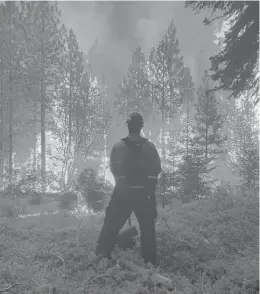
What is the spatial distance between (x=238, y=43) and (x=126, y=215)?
243 inches

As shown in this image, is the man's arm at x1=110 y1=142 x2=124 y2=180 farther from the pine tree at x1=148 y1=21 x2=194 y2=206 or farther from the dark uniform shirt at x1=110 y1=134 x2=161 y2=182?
the pine tree at x1=148 y1=21 x2=194 y2=206

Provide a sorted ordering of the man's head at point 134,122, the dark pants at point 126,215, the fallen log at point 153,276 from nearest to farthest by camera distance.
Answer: the fallen log at point 153,276
the dark pants at point 126,215
the man's head at point 134,122

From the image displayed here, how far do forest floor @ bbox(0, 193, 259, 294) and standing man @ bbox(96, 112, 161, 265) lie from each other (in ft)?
1.06

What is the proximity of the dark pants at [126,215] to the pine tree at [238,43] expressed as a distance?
5453 mm

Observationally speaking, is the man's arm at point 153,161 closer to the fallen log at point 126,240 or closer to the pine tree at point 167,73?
the fallen log at point 126,240

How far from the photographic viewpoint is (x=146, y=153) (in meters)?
4.63

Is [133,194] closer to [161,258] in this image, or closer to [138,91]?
[161,258]

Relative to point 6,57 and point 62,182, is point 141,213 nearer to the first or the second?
point 62,182

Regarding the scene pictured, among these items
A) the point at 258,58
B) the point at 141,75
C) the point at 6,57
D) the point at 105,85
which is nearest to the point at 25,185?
the point at 6,57

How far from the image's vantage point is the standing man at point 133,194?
14.9ft

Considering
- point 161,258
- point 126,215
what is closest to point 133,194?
point 126,215

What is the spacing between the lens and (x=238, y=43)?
7953mm

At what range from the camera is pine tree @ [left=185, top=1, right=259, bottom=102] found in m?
7.81

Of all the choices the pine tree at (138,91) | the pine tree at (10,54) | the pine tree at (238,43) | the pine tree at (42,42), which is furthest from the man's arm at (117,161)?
the pine tree at (138,91)
